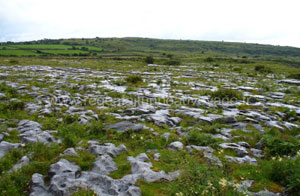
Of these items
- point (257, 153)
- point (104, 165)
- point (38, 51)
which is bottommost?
point (257, 153)

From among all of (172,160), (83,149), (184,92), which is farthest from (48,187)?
(184,92)

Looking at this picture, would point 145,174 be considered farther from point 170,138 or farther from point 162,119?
point 162,119

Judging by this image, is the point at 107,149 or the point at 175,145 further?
the point at 175,145

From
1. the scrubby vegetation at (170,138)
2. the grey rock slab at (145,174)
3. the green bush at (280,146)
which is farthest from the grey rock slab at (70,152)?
the green bush at (280,146)

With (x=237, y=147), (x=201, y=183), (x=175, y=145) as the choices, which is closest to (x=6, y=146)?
(x=175, y=145)

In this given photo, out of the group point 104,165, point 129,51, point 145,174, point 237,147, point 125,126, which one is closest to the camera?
point 145,174

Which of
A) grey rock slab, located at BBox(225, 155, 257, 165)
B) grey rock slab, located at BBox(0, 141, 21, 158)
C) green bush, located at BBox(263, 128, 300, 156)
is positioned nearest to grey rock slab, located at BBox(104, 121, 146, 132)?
grey rock slab, located at BBox(0, 141, 21, 158)

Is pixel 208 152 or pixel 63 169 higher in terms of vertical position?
pixel 63 169

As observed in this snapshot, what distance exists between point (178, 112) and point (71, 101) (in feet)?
24.9

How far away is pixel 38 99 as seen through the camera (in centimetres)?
1374

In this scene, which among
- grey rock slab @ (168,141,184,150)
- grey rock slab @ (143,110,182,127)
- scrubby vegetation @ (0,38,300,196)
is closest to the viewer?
scrubby vegetation @ (0,38,300,196)

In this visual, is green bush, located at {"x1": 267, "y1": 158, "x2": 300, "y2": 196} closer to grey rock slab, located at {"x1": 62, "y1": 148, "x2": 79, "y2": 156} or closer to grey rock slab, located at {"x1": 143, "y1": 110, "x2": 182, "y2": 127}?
grey rock slab, located at {"x1": 143, "y1": 110, "x2": 182, "y2": 127}

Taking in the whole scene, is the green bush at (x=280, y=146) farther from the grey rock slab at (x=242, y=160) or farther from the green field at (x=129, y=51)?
the green field at (x=129, y=51)

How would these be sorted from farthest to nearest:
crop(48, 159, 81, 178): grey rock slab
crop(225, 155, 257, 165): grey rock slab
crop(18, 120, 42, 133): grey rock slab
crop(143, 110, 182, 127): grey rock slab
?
1. crop(143, 110, 182, 127): grey rock slab
2. crop(18, 120, 42, 133): grey rock slab
3. crop(225, 155, 257, 165): grey rock slab
4. crop(48, 159, 81, 178): grey rock slab
